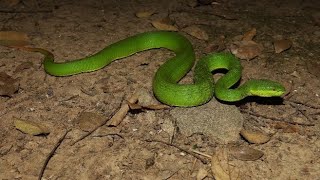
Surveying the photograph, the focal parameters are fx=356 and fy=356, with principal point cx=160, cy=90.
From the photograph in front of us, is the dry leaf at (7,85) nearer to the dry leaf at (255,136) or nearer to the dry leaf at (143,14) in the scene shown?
the dry leaf at (143,14)

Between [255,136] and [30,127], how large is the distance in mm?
2518

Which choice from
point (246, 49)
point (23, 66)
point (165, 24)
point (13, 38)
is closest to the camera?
point (23, 66)

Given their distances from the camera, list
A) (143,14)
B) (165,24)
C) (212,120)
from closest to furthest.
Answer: (212,120) → (165,24) → (143,14)

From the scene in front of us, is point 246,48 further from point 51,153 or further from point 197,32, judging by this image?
point 51,153

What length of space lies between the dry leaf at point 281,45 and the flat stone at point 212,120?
5.42 feet

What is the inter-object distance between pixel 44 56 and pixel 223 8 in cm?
340

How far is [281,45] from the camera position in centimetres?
552

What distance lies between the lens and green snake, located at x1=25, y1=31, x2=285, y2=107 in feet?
14.1

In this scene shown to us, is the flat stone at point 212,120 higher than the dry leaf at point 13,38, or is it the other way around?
the dry leaf at point 13,38

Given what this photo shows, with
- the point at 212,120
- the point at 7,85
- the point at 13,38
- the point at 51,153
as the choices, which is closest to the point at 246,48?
the point at 212,120

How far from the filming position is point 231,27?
20.0 feet

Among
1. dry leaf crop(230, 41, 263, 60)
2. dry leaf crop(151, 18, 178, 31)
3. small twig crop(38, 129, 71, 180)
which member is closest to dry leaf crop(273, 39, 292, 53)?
dry leaf crop(230, 41, 263, 60)

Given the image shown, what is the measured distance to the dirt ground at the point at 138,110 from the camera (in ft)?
11.9

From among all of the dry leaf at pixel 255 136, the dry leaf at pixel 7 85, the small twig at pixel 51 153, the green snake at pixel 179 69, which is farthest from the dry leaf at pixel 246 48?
the dry leaf at pixel 7 85
